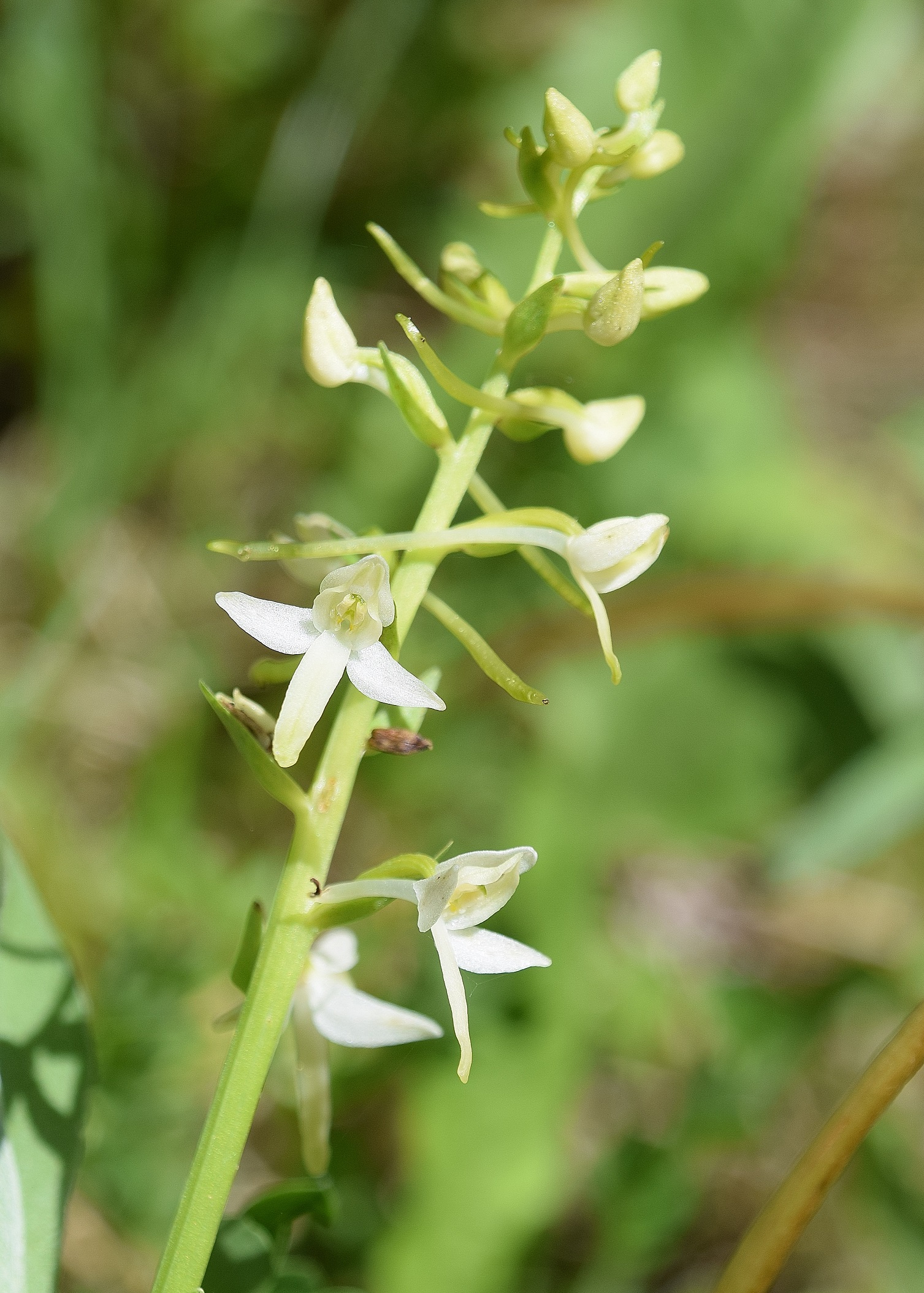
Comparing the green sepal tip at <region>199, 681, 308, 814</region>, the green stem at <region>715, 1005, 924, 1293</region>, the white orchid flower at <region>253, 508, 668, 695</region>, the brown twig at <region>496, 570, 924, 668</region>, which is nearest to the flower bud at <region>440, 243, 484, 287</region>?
the white orchid flower at <region>253, 508, 668, 695</region>

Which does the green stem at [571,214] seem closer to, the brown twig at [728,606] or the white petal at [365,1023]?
the white petal at [365,1023]

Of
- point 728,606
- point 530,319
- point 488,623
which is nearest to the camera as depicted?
point 530,319

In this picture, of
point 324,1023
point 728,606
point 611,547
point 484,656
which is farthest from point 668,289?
point 728,606

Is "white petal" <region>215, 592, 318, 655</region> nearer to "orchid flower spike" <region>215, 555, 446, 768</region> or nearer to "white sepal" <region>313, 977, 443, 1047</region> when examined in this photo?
"orchid flower spike" <region>215, 555, 446, 768</region>

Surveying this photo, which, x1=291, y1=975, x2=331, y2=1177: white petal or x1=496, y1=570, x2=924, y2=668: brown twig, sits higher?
x1=291, y1=975, x2=331, y2=1177: white petal

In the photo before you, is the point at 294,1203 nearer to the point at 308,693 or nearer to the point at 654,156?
the point at 308,693

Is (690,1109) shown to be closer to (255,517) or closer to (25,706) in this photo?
(25,706)

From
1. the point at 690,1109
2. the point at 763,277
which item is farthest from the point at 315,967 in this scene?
the point at 763,277
